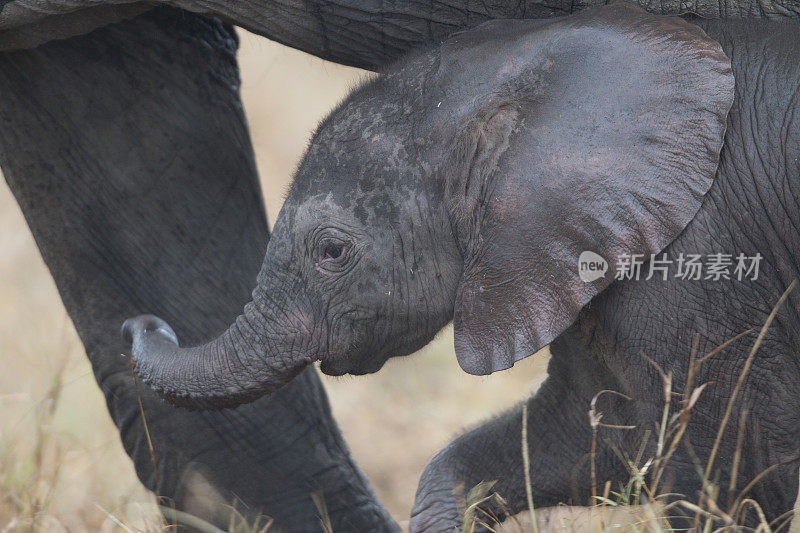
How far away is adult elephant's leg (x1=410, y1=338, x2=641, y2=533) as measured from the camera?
3189 mm

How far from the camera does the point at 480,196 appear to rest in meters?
2.71

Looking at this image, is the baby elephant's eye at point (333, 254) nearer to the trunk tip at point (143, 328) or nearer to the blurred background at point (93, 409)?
the blurred background at point (93, 409)

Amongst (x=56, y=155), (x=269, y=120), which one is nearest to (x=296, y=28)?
(x=56, y=155)

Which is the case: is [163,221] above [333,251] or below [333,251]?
above

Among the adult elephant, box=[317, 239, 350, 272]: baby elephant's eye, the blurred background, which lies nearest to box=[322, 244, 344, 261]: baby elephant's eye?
box=[317, 239, 350, 272]: baby elephant's eye

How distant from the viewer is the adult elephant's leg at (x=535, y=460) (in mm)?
3189

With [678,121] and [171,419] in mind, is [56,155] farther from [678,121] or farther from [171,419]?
[678,121]

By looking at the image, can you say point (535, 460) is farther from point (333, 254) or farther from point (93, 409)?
point (93, 409)

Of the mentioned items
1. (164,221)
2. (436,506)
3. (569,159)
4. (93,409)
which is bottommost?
(436,506)

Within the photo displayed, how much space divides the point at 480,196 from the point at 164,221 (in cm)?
118

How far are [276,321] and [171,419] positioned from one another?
78 cm

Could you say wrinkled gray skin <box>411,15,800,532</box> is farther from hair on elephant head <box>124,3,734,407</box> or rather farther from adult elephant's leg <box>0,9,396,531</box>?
adult elephant's leg <box>0,9,396,531</box>

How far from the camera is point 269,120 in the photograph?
8172mm

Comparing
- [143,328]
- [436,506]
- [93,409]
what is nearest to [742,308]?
[436,506]
